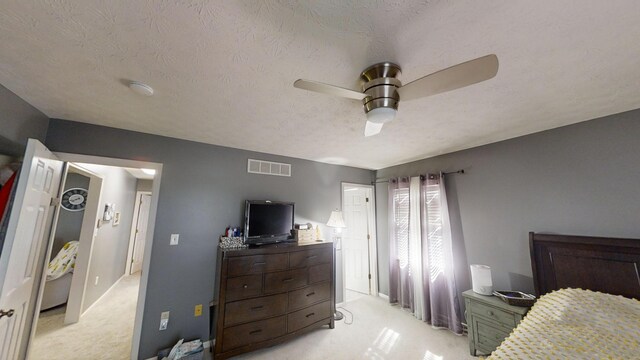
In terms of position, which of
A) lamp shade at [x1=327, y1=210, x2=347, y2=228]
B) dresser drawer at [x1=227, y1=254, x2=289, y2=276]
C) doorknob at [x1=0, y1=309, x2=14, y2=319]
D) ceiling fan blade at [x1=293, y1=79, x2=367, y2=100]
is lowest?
doorknob at [x1=0, y1=309, x2=14, y2=319]

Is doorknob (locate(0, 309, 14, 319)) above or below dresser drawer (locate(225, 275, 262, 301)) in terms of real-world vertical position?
above

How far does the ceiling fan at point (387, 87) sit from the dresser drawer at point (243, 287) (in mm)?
2093

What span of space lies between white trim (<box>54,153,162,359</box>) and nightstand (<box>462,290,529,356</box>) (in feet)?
11.4

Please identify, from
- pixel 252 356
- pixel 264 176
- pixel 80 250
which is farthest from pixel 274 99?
pixel 80 250

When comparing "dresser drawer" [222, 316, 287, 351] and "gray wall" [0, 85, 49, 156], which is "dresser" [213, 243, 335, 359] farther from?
"gray wall" [0, 85, 49, 156]

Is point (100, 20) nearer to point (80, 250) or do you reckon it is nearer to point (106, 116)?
point (106, 116)

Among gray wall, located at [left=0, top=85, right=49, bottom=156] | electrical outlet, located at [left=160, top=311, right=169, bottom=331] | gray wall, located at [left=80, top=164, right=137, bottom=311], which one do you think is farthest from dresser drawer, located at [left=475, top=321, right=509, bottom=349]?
gray wall, located at [left=80, top=164, right=137, bottom=311]

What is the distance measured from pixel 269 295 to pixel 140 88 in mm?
2284

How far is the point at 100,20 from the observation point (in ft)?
3.28

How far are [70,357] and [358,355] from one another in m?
3.01

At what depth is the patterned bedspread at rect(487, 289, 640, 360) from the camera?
1.24 m

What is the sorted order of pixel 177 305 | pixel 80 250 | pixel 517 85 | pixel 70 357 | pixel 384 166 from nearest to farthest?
pixel 517 85 < pixel 70 357 < pixel 177 305 < pixel 80 250 < pixel 384 166

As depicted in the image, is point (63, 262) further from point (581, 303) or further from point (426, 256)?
point (581, 303)

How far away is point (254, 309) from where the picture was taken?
7.75ft
